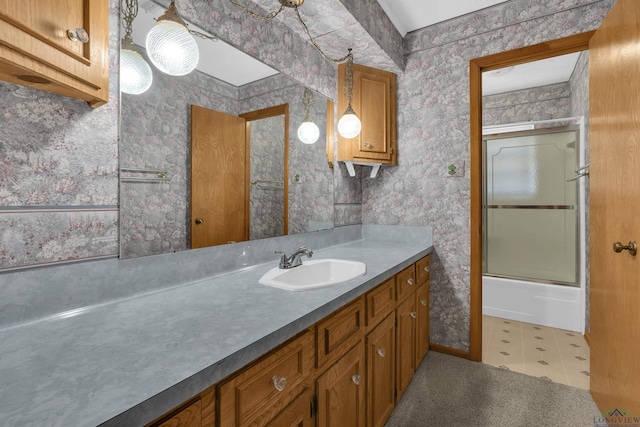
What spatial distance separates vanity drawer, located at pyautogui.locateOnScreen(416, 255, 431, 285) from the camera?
2029 millimetres

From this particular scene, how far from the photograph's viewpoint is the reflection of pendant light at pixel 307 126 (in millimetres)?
1979

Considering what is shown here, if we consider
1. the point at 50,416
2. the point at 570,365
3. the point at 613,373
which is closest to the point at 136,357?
the point at 50,416

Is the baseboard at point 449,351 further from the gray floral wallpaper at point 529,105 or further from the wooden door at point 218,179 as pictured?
the gray floral wallpaper at point 529,105

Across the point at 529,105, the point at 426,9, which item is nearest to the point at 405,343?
the point at 426,9

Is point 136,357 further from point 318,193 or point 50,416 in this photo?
point 318,193

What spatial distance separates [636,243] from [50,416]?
6.16 ft

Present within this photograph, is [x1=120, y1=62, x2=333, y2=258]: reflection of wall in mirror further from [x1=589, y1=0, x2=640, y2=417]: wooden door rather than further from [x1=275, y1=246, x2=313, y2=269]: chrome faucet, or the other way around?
[x1=589, y1=0, x2=640, y2=417]: wooden door

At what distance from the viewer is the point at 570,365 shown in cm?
220

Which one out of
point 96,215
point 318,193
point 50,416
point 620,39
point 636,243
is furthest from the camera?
point 318,193

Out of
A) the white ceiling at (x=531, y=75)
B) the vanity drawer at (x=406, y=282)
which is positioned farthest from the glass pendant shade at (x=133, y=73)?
the white ceiling at (x=531, y=75)

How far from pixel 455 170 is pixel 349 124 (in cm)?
90

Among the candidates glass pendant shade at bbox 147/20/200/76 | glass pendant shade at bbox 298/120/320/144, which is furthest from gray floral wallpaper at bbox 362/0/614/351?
glass pendant shade at bbox 147/20/200/76

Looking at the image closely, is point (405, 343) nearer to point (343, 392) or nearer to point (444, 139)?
point (343, 392)

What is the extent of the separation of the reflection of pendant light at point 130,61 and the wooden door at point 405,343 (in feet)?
5.13
